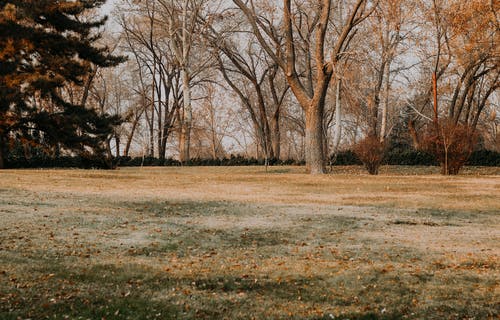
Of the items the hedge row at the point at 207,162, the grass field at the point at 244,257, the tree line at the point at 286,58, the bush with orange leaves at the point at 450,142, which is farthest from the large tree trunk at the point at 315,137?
the grass field at the point at 244,257

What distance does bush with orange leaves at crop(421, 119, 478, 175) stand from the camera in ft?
77.9

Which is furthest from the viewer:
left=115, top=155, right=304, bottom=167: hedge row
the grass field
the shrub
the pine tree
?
left=115, top=155, right=304, bottom=167: hedge row

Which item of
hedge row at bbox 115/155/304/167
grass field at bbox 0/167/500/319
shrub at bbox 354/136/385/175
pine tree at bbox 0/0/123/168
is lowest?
grass field at bbox 0/167/500/319

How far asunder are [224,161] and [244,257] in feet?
90.0

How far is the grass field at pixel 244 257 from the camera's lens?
213 inches

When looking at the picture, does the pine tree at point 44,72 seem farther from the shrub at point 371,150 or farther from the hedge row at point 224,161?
the shrub at point 371,150

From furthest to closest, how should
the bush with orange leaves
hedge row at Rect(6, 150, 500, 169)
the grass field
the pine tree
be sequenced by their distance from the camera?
hedge row at Rect(6, 150, 500, 169)
the pine tree
the bush with orange leaves
the grass field

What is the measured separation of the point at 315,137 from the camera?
23.8 meters

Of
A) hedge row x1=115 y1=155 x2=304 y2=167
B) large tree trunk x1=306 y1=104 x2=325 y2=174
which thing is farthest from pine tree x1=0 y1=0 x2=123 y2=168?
large tree trunk x1=306 y1=104 x2=325 y2=174

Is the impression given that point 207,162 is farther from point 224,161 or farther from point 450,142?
point 450,142

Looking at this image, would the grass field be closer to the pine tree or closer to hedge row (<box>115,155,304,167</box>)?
the pine tree

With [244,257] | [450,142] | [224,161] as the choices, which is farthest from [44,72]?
[244,257]

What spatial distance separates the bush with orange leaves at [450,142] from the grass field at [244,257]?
10.1 m

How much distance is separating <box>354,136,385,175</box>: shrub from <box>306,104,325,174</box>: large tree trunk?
2481mm
